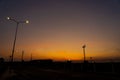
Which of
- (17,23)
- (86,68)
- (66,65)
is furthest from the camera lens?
(66,65)

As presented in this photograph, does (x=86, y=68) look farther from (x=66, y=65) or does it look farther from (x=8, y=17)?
(x=8, y=17)

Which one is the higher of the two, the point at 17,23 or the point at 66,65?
the point at 17,23

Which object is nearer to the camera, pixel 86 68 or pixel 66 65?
pixel 86 68

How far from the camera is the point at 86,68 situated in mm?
40938

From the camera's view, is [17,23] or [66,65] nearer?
[17,23]

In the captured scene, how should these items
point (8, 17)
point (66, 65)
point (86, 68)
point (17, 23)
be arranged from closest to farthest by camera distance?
1. point (8, 17)
2. point (17, 23)
3. point (86, 68)
4. point (66, 65)

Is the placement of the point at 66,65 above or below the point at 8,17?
below

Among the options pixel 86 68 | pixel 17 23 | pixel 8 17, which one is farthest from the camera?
pixel 86 68

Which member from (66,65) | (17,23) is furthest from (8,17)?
(66,65)

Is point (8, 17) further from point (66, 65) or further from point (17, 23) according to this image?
point (66, 65)

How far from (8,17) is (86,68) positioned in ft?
72.3

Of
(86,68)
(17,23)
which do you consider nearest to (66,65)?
(86,68)

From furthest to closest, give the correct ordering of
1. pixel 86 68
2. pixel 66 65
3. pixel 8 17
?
1. pixel 66 65
2. pixel 86 68
3. pixel 8 17

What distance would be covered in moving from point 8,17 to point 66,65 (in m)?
29.2
